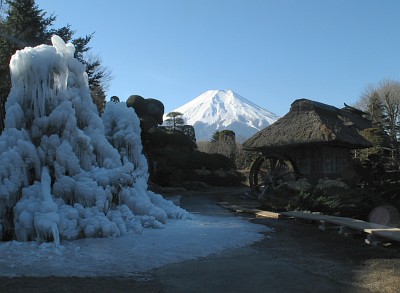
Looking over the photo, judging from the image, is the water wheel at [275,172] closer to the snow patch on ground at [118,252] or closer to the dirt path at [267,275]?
the snow patch on ground at [118,252]

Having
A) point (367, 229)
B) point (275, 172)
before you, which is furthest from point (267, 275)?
point (275, 172)

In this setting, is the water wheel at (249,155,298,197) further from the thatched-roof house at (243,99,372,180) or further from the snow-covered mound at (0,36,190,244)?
the snow-covered mound at (0,36,190,244)

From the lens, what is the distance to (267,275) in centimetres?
651

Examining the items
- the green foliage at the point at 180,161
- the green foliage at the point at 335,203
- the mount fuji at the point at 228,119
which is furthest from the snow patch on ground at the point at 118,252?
the mount fuji at the point at 228,119

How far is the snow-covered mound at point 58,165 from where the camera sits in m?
9.09

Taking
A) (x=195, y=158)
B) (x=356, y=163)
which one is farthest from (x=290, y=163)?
(x=195, y=158)

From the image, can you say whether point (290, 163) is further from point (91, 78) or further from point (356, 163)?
point (91, 78)

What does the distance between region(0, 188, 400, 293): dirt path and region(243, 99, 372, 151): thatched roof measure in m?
14.7

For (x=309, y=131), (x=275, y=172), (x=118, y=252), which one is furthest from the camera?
(x=275, y=172)

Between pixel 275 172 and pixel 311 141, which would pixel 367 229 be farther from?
pixel 275 172

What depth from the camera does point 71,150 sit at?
399 inches

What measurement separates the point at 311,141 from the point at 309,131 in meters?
0.90

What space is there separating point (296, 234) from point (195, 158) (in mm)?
23977

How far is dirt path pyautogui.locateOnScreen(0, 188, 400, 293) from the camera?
18.9ft
